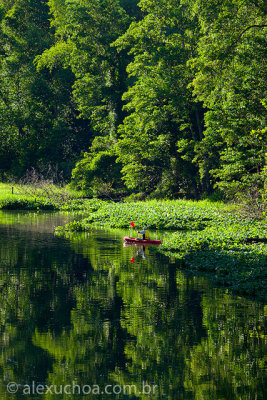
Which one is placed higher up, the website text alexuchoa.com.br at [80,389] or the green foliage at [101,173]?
the green foliage at [101,173]

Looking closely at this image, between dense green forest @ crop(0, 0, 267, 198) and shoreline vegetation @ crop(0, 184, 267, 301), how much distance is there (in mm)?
2712

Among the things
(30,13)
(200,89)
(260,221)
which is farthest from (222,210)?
(30,13)

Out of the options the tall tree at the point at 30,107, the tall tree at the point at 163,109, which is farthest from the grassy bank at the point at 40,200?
the tall tree at the point at 30,107

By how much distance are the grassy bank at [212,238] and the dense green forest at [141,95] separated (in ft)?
8.65

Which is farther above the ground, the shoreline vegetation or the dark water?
the shoreline vegetation

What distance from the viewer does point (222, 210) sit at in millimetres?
29672

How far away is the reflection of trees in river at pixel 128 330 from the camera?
7.96 m

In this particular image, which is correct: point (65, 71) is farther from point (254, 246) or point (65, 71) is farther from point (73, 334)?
point (73, 334)

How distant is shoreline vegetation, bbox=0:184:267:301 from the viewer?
14594mm

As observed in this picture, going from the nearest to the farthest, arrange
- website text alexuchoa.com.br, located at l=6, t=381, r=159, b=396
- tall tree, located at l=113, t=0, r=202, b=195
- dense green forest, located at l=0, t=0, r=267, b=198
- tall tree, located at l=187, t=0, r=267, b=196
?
website text alexuchoa.com.br, located at l=6, t=381, r=159, b=396 < tall tree, located at l=187, t=0, r=267, b=196 < dense green forest, located at l=0, t=0, r=267, b=198 < tall tree, located at l=113, t=0, r=202, b=195

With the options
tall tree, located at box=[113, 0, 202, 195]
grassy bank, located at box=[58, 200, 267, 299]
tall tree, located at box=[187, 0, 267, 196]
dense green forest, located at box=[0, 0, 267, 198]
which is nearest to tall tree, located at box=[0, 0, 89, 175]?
dense green forest, located at box=[0, 0, 267, 198]

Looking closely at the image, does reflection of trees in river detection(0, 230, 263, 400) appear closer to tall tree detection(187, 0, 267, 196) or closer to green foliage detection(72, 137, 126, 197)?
tall tree detection(187, 0, 267, 196)

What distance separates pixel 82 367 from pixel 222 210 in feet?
72.8

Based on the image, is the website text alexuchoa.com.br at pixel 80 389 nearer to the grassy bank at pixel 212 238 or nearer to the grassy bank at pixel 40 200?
the grassy bank at pixel 212 238
